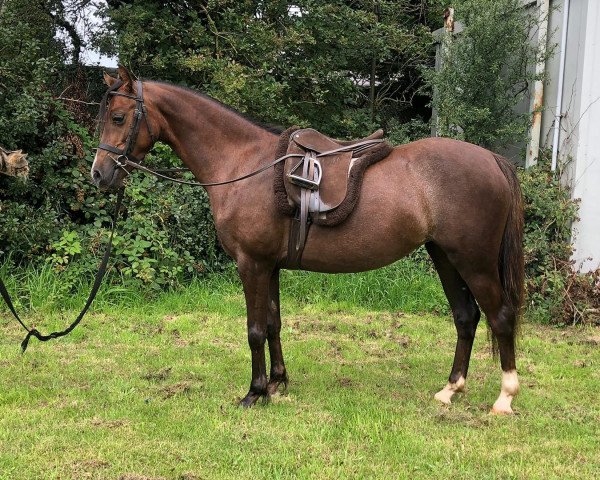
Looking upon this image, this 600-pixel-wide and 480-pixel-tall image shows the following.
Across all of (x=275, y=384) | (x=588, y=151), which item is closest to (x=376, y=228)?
(x=275, y=384)

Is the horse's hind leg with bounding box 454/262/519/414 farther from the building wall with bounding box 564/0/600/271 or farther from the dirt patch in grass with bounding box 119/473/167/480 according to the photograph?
the building wall with bounding box 564/0/600/271

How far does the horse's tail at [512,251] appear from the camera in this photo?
396 cm

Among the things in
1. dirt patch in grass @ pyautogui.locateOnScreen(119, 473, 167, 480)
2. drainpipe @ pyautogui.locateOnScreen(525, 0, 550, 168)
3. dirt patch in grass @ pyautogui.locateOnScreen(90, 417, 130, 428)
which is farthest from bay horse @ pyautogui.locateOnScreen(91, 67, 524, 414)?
drainpipe @ pyautogui.locateOnScreen(525, 0, 550, 168)

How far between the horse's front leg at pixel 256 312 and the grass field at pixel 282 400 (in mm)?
171

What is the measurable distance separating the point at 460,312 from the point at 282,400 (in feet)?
4.66

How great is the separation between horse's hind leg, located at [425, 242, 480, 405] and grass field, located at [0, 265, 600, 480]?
16cm

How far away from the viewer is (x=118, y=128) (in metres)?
3.76

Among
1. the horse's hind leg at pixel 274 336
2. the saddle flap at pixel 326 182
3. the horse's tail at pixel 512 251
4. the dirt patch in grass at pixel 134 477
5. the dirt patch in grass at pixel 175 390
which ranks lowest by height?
the dirt patch in grass at pixel 175 390

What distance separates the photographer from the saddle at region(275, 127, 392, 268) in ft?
12.2

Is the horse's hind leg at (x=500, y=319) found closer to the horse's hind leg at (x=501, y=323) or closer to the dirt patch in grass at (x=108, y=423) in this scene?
the horse's hind leg at (x=501, y=323)

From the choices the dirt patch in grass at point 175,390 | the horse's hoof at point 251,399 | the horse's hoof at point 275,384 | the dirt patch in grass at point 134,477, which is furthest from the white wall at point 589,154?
the dirt patch in grass at point 134,477

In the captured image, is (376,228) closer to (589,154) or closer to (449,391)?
(449,391)

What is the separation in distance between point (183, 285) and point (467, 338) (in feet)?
12.6

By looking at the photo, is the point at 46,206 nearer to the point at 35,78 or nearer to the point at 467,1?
the point at 35,78
